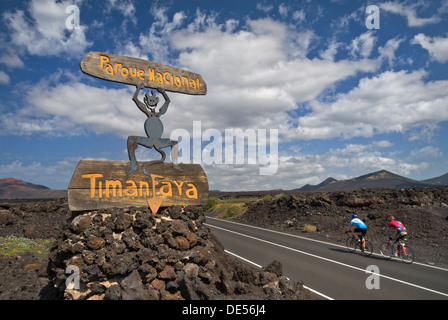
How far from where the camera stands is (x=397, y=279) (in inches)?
365

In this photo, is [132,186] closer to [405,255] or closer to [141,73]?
[141,73]

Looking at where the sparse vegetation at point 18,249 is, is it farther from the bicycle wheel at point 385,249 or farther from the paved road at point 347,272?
the bicycle wheel at point 385,249

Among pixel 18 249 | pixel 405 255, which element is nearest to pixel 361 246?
pixel 405 255

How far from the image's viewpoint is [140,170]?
5168mm

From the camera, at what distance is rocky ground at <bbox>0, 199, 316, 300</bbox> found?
4.16 metres

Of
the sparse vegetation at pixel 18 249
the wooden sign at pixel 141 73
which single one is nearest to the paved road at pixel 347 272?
the wooden sign at pixel 141 73

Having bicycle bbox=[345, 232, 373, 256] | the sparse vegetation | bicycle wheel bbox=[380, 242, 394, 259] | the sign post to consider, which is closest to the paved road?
bicycle bbox=[345, 232, 373, 256]

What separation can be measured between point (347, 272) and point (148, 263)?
8.17m

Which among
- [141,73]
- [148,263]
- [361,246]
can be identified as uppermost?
[141,73]

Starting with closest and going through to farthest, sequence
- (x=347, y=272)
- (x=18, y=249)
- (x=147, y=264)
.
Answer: (x=147, y=264) → (x=347, y=272) → (x=18, y=249)

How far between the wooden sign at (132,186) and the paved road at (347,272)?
16.4ft

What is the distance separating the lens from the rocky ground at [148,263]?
416 centimetres

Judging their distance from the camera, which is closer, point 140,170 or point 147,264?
point 147,264
